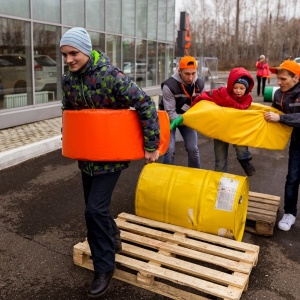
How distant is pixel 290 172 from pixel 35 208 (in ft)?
10.1

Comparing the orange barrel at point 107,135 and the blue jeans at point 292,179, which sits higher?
the orange barrel at point 107,135

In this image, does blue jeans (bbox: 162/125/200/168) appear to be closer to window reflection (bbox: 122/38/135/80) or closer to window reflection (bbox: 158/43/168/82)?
window reflection (bbox: 122/38/135/80)

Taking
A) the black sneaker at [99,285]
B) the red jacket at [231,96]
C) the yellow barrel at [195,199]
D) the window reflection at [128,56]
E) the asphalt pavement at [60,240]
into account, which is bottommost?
the asphalt pavement at [60,240]

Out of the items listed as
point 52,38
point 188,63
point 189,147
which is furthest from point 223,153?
point 52,38

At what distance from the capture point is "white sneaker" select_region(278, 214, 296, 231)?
4.18m

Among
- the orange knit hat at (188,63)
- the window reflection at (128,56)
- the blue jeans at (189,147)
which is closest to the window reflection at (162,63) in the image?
the window reflection at (128,56)

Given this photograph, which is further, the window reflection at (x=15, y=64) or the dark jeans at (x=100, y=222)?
the window reflection at (x=15, y=64)

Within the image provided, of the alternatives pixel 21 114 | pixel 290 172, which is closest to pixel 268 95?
pixel 21 114

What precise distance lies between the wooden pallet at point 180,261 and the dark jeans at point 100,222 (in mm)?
269

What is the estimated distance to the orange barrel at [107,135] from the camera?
2.79 m

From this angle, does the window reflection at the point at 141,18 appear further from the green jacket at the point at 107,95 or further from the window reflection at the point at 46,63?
the green jacket at the point at 107,95

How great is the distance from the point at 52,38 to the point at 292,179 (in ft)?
27.8

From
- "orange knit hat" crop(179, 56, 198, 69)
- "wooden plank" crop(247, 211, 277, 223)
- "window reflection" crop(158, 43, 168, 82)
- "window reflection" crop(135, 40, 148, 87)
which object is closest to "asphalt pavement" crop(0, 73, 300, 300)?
"wooden plank" crop(247, 211, 277, 223)

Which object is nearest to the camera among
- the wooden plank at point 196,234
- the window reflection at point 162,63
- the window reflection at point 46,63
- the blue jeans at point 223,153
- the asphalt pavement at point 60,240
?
the asphalt pavement at point 60,240
